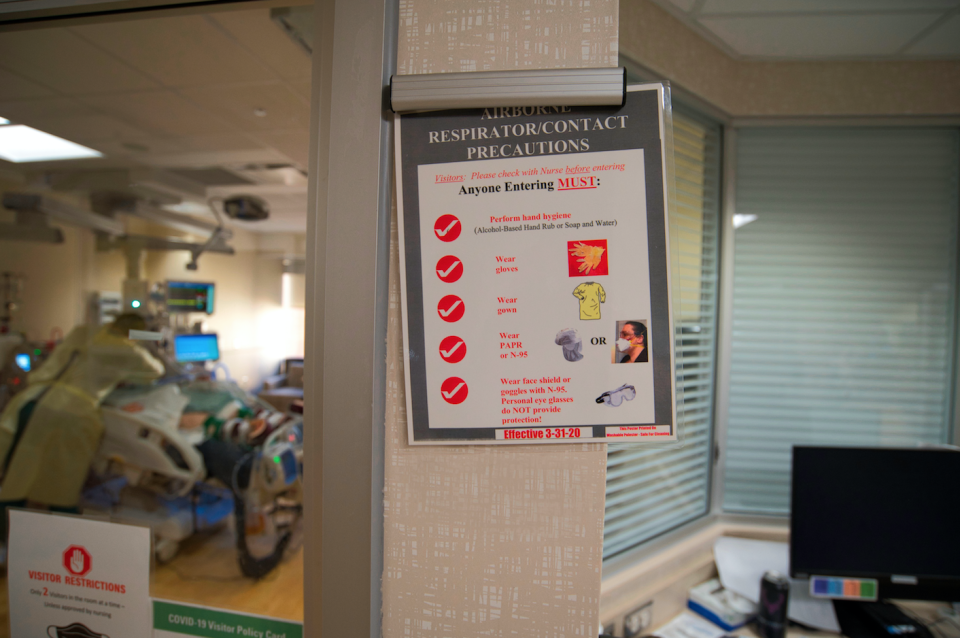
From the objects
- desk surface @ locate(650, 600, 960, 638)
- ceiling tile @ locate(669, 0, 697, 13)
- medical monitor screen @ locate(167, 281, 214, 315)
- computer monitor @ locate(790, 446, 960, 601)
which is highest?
ceiling tile @ locate(669, 0, 697, 13)

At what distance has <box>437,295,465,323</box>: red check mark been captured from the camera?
1.84ft

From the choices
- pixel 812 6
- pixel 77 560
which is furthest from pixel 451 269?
pixel 812 6

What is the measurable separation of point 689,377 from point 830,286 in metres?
0.70

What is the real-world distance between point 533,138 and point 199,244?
1.72 meters

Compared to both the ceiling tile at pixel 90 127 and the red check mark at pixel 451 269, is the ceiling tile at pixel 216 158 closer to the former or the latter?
the ceiling tile at pixel 90 127

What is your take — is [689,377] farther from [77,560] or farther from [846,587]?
[77,560]

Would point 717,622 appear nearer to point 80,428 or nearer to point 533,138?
point 533,138

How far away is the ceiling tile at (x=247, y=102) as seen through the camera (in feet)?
5.47

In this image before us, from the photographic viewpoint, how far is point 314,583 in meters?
0.58

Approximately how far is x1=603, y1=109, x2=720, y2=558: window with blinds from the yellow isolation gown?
1.48 meters

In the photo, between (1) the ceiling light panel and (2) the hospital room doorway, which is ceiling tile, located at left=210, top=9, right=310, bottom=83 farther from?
(1) the ceiling light panel

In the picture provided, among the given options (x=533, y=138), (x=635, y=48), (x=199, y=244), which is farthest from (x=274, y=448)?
(x=635, y=48)

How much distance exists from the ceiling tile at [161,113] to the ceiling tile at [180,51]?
0.17m

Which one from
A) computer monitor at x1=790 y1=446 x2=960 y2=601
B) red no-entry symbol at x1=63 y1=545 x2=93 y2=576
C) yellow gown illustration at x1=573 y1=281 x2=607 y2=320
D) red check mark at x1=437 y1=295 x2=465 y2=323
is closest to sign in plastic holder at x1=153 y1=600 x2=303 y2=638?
red no-entry symbol at x1=63 y1=545 x2=93 y2=576
